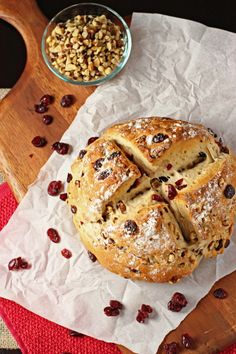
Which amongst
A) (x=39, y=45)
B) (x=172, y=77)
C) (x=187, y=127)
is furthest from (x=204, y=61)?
(x=39, y=45)

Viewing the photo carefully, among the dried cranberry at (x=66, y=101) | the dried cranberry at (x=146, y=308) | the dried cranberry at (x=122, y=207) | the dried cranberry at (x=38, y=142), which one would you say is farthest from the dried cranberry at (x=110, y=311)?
the dried cranberry at (x=66, y=101)

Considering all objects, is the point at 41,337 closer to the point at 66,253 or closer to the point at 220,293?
the point at 66,253

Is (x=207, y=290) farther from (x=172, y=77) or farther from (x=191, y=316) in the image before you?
(x=172, y=77)

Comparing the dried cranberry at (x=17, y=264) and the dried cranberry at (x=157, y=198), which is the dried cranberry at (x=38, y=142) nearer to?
the dried cranberry at (x=17, y=264)

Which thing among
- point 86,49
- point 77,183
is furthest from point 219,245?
point 86,49

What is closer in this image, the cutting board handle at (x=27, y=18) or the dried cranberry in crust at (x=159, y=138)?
the dried cranberry in crust at (x=159, y=138)

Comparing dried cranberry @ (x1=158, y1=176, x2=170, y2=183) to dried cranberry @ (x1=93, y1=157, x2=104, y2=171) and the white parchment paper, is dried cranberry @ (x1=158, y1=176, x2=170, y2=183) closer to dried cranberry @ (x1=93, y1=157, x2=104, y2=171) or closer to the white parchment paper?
dried cranberry @ (x1=93, y1=157, x2=104, y2=171)
